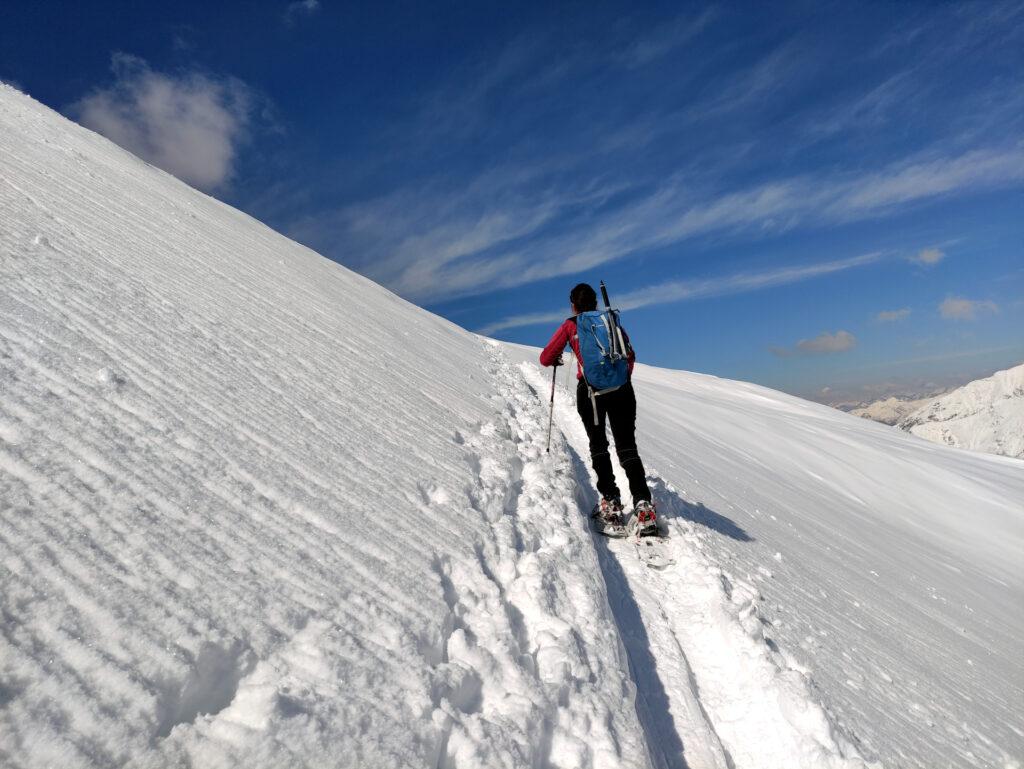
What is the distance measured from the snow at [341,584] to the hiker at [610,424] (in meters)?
0.38

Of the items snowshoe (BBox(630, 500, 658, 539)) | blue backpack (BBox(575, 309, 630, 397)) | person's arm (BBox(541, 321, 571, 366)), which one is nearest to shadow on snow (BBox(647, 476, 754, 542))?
snowshoe (BBox(630, 500, 658, 539))

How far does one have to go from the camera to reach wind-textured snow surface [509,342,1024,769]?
2881 millimetres

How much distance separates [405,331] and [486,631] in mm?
7828

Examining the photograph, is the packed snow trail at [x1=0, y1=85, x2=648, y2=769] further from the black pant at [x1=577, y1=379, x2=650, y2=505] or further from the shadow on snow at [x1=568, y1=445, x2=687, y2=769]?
the black pant at [x1=577, y1=379, x2=650, y2=505]

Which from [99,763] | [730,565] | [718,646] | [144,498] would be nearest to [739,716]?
[718,646]

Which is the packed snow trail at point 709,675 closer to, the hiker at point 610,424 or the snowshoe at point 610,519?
the snowshoe at point 610,519

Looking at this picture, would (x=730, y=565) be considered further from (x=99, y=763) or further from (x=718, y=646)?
(x=99, y=763)

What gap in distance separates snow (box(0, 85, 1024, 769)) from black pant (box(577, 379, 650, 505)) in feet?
1.33

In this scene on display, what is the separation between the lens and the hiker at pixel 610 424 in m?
4.64

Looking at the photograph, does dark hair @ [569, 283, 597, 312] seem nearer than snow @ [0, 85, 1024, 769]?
No

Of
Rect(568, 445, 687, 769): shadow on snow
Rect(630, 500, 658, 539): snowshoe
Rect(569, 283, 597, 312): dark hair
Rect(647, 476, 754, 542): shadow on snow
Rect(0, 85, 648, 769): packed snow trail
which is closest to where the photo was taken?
Rect(0, 85, 648, 769): packed snow trail

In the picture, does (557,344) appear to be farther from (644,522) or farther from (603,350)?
(644,522)

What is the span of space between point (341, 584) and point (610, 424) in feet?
10.2

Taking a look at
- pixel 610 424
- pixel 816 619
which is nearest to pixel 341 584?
pixel 610 424
